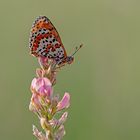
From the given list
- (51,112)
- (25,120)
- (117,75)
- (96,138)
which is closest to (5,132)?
(25,120)

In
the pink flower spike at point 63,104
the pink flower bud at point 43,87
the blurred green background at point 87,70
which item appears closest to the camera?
the pink flower bud at point 43,87

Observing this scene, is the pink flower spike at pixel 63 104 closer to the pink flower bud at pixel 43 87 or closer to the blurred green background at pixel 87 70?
the pink flower bud at pixel 43 87

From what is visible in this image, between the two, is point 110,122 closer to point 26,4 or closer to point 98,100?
point 98,100

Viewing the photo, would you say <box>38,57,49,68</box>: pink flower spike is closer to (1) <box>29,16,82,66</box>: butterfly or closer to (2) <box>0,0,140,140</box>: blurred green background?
(1) <box>29,16,82,66</box>: butterfly

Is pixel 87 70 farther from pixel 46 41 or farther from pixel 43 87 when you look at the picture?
pixel 43 87

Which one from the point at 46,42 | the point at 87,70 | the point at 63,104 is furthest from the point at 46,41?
the point at 87,70

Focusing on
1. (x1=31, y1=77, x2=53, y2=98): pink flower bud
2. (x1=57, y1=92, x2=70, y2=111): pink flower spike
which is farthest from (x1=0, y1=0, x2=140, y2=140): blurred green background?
(x1=31, y1=77, x2=53, y2=98): pink flower bud

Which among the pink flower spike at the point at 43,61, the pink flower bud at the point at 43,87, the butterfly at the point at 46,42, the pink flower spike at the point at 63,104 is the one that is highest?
the butterfly at the point at 46,42

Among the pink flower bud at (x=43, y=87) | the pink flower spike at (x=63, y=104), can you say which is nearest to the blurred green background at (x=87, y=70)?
the pink flower spike at (x=63, y=104)
